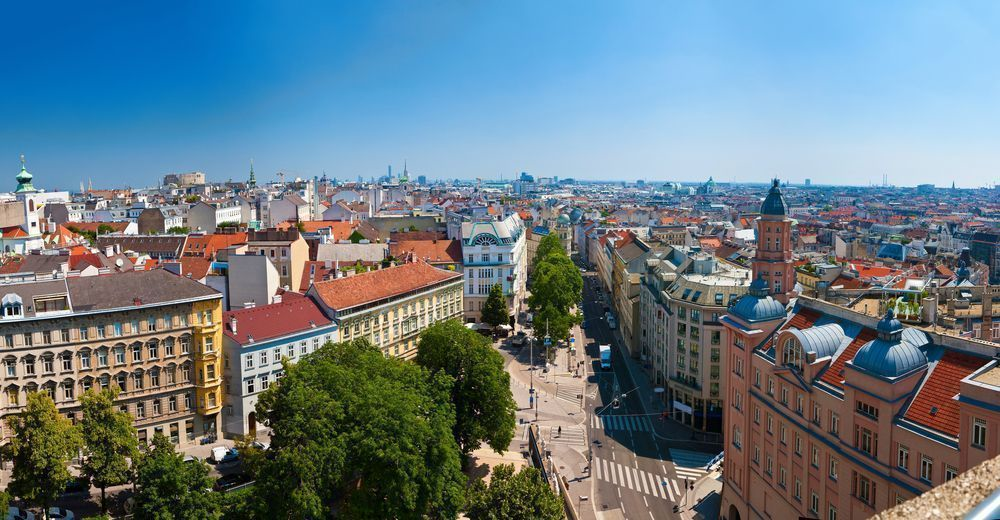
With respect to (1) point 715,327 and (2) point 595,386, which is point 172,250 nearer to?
(2) point 595,386

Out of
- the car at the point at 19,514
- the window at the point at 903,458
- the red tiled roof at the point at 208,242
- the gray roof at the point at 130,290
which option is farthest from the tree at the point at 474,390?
the red tiled roof at the point at 208,242

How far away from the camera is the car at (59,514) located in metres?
51.6

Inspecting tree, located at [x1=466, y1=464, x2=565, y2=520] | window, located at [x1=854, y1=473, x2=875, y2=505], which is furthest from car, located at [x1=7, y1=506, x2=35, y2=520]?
window, located at [x1=854, y1=473, x2=875, y2=505]

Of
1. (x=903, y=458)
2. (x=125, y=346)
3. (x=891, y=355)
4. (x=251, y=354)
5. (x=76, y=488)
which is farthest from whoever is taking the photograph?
(x=251, y=354)

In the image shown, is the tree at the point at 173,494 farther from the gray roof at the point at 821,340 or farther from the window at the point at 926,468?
the window at the point at 926,468

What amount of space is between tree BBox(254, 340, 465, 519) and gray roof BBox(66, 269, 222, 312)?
1958 centimetres

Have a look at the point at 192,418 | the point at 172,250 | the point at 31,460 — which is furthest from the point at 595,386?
the point at 172,250

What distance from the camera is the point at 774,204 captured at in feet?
202

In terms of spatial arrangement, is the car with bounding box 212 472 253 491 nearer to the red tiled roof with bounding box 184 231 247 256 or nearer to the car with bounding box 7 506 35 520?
the car with bounding box 7 506 35 520

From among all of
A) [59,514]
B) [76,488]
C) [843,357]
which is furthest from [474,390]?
[76,488]

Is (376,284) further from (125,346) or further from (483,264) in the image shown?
(483,264)

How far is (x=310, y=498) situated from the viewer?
1677 inches

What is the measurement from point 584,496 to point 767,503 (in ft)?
53.3

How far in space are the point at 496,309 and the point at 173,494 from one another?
6696 centimetres
